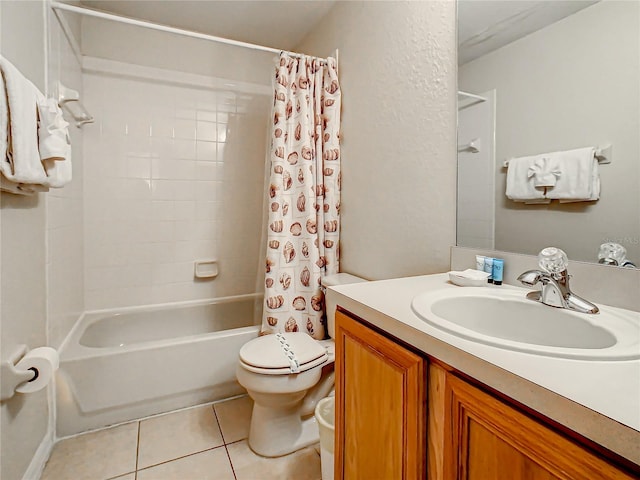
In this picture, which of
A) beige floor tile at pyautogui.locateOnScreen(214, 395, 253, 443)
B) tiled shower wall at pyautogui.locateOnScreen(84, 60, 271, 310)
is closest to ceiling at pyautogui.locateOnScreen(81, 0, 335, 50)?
tiled shower wall at pyautogui.locateOnScreen(84, 60, 271, 310)

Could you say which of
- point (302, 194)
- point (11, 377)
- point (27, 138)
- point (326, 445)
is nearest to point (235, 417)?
point (326, 445)

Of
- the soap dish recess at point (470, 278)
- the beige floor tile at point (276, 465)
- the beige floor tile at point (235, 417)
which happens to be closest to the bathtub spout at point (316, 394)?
the beige floor tile at point (276, 465)

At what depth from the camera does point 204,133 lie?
97.5 inches

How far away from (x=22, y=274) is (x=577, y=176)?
1858 millimetres

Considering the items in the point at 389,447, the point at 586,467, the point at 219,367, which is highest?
the point at 586,467

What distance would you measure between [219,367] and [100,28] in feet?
7.48

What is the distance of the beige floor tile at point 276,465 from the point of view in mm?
1350

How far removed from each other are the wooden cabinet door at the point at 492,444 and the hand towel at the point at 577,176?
69 centimetres

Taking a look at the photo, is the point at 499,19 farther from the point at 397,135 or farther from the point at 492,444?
the point at 492,444

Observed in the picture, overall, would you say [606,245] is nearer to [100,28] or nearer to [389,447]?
[389,447]

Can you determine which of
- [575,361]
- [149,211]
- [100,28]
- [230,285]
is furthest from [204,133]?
[575,361]

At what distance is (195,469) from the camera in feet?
4.53

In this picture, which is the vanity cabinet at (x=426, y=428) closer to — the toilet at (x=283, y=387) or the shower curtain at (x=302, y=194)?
the toilet at (x=283, y=387)

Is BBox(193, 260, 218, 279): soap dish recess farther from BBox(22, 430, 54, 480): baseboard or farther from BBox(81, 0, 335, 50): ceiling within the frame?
BBox(81, 0, 335, 50): ceiling
